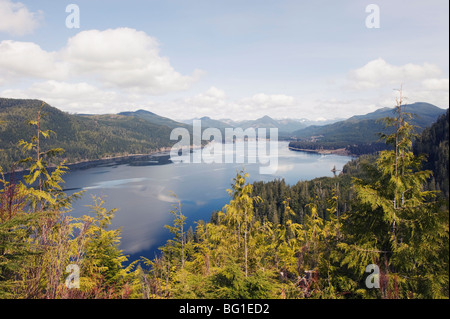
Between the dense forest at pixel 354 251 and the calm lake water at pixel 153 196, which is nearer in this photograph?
the dense forest at pixel 354 251

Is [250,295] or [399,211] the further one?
[399,211]

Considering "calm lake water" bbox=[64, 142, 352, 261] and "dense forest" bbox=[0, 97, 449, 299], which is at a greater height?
"dense forest" bbox=[0, 97, 449, 299]

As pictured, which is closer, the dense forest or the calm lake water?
the dense forest

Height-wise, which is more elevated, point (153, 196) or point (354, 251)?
point (354, 251)

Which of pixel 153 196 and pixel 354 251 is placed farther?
pixel 153 196

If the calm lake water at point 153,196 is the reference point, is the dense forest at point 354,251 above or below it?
above
